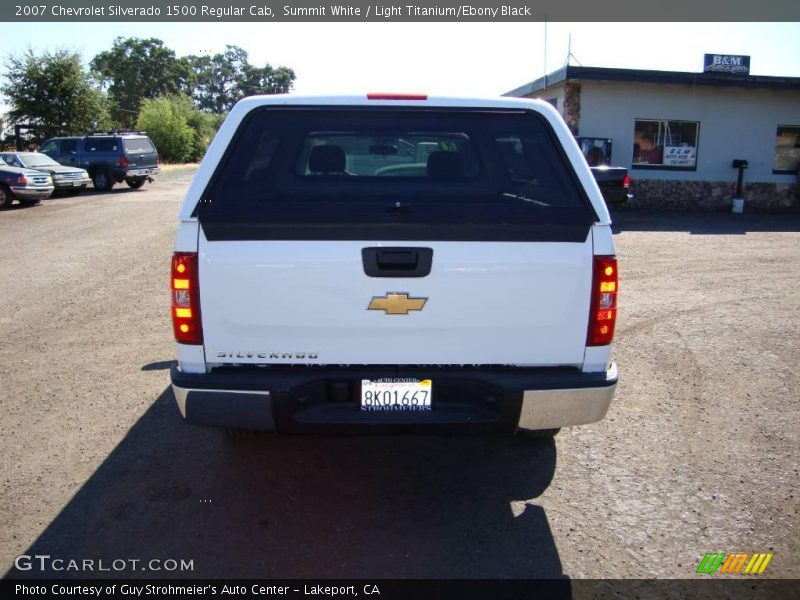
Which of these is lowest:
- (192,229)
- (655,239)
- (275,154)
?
(655,239)

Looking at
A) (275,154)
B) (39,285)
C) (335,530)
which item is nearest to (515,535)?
(335,530)

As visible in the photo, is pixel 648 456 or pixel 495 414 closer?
pixel 495 414

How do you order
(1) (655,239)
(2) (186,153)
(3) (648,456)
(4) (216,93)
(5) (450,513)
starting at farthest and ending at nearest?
(4) (216,93) → (2) (186,153) → (1) (655,239) → (3) (648,456) → (5) (450,513)

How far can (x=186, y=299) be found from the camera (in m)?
3.30

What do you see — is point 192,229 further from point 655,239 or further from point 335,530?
point 655,239

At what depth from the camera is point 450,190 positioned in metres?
3.99

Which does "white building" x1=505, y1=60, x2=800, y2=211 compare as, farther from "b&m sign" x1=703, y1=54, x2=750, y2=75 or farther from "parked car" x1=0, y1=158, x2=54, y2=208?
"parked car" x1=0, y1=158, x2=54, y2=208

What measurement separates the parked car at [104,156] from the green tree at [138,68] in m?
67.4

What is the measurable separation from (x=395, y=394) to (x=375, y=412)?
128 mm

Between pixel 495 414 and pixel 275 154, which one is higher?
pixel 275 154

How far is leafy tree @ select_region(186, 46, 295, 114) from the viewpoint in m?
111

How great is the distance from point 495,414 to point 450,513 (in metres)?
0.69

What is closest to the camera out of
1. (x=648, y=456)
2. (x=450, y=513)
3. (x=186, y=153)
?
(x=450, y=513)
